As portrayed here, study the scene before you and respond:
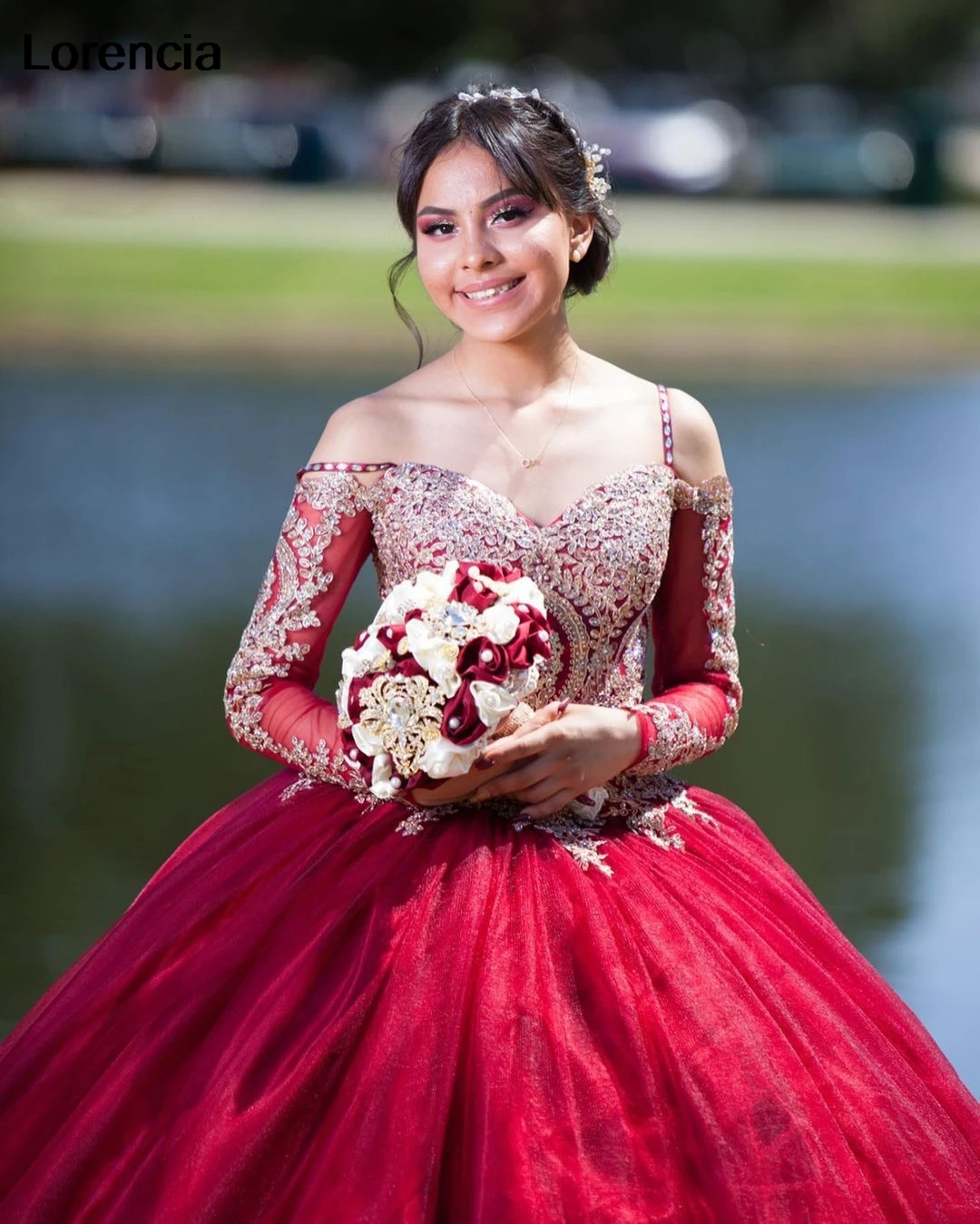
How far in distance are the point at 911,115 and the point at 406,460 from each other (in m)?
20.4

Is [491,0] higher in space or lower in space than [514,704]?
higher

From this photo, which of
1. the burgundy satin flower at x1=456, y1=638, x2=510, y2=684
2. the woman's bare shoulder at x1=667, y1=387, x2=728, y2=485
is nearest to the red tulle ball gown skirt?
the burgundy satin flower at x1=456, y1=638, x2=510, y2=684

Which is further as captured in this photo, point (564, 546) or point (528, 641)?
point (564, 546)

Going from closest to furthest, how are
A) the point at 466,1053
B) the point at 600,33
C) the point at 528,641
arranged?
1. the point at 466,1053
2. the point at 528,641
3. the point at 600,33

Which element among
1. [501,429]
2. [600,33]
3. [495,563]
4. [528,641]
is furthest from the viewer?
[600,33]

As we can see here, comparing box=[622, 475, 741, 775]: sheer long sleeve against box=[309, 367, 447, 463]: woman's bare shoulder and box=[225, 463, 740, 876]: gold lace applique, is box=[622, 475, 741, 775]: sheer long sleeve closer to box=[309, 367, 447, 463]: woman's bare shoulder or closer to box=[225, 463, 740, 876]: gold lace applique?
box=[225, 463, 740, 876]: gold lace applique

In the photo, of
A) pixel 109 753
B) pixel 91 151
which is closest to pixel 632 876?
pixel 109 753

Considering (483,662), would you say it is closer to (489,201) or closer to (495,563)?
(495,563)

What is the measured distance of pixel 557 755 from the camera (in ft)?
6.86

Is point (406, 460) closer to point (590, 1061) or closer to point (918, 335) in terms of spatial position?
point (590, 1061)

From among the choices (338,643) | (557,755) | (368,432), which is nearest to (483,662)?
(557,755)

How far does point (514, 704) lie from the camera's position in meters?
1.98

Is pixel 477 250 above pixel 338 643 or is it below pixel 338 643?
above

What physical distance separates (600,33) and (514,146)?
78.3ft
